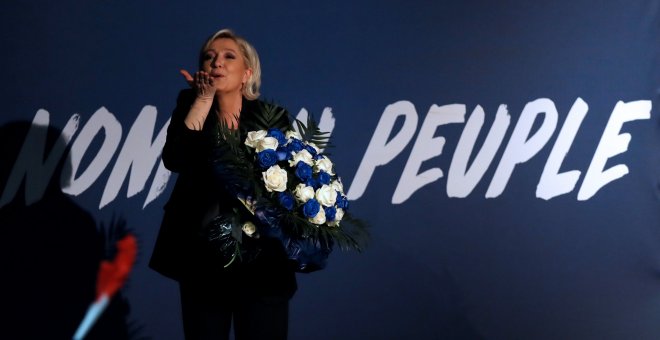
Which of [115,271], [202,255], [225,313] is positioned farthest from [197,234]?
[115,271]

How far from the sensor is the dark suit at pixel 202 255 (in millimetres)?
1979

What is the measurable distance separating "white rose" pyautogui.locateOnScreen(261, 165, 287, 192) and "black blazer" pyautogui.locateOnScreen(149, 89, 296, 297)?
3.9 inches

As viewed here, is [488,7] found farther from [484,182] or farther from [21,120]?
[21,120]

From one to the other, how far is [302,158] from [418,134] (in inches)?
60.9

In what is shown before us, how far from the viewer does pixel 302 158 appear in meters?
2.01

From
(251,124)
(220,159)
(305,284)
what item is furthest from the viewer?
(305,284)

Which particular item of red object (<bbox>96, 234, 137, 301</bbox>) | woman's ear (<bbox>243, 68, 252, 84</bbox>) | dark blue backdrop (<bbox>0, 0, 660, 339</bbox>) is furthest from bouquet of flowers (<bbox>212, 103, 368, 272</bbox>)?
dark blue backdrop (<bbox>0, 0, 660, 339</bbox>)

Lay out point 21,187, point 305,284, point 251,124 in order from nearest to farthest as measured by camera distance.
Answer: point 251,124 < point 21,187 < point 305,284

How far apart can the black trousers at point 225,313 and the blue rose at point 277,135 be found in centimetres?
38

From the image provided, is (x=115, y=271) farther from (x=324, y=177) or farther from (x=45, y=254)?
(x=45, y=254)

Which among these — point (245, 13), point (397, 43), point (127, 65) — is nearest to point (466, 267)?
point (397, 43)

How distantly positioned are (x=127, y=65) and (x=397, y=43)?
1115mm

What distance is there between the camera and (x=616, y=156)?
3592mm

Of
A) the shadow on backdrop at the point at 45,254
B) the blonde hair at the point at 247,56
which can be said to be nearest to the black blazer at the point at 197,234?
the blonde hair at the point at 247,56
